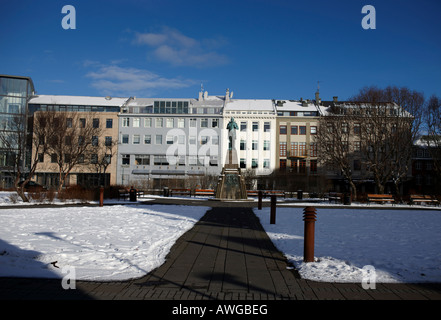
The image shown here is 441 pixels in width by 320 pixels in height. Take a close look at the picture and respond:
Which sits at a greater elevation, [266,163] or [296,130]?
[296,130]

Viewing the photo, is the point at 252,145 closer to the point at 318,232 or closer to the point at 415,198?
the point at 415,198

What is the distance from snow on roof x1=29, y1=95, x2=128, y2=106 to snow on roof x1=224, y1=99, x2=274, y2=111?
1845 cm

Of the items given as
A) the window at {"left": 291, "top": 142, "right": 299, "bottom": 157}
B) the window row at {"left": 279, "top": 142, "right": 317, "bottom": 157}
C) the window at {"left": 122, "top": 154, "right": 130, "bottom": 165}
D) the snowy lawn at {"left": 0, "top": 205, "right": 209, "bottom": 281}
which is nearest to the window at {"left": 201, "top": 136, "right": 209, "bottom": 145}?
the window row at {"left": 279, "top": 142, "right": 317, "bottom": 157}

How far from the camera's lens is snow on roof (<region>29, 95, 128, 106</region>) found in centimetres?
6062

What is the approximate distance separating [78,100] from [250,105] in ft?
96.3

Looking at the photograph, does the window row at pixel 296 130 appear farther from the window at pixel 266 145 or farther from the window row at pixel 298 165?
the window row at pixel 298 165

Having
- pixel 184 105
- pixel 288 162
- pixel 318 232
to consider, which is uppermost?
pixel 184 105

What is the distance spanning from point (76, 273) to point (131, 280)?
95 centimetres

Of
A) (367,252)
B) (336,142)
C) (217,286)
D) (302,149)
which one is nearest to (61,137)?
(336,142)

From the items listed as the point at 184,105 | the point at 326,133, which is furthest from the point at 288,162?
the point at 326,133

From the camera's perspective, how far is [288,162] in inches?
2367

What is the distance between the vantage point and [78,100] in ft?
206

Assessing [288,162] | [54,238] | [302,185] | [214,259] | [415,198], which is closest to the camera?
[214,259]

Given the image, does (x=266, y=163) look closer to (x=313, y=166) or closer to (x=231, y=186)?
(x=313, y=166)
